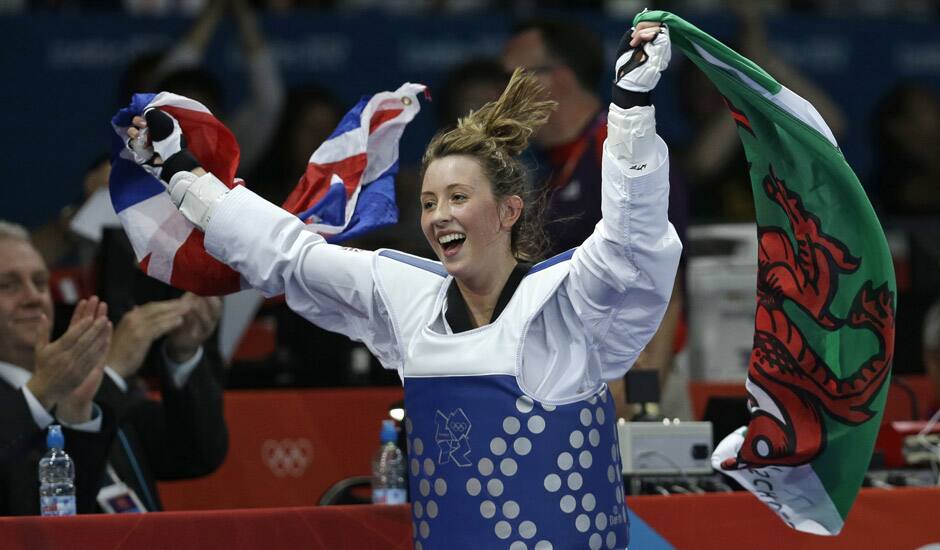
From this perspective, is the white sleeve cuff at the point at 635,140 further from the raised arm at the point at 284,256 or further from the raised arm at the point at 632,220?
the raised arm at the point at 284,256

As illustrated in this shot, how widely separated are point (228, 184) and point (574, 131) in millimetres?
2112

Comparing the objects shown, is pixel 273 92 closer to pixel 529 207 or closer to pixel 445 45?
pixel 445 45

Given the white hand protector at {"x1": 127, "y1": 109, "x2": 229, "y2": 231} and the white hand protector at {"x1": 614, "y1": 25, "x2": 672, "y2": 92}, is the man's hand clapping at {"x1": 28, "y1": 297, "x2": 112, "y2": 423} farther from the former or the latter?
the white hand protector at {"x1": 614, "y1": 25, "x2": 672, "y2": 92}

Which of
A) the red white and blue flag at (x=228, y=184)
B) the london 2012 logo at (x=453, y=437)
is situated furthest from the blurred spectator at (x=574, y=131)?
the london 2012 logo at (x=453, y=437)

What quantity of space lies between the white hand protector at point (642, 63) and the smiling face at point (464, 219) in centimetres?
48

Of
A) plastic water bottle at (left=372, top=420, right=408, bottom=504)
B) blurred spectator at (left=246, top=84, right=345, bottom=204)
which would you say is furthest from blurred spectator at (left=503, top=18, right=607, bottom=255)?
blurred spectator at (left=246, top=84, right=345, bottom=204)

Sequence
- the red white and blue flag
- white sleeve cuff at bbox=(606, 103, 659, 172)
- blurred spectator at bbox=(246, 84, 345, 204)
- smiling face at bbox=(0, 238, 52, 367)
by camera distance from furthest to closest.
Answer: blurred spectator at bbox=(246, 84, 345, 204)
smiling face at bbox=(0, 238, 52, 367)
the red white and blue flag
white sleeve cuff at bbox=(606, 103, 659, 172)

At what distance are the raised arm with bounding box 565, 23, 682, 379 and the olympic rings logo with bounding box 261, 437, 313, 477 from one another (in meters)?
2.92

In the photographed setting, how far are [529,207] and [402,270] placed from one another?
0.37 m

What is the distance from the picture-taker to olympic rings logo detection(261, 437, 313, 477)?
265 inches

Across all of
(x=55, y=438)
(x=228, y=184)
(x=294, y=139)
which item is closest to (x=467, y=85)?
(x=294, y=139)

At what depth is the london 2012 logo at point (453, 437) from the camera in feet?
13.1

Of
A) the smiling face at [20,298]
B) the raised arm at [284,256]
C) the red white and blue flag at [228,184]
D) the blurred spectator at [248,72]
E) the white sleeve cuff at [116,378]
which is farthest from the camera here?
the blurred spectator at [248,72]

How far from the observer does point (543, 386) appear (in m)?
4.00
